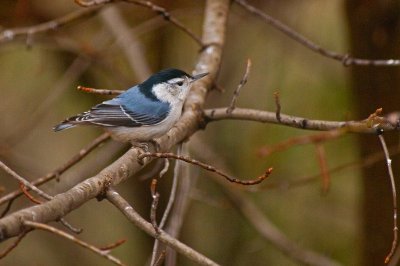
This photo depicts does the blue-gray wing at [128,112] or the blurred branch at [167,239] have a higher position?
the blue-gray wing at [128,112]

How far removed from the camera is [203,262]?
2020 mm

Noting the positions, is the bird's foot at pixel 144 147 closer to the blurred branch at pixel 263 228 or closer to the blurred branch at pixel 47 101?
the blurred branch at pixel 263 228

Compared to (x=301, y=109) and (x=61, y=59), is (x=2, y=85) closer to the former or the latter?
(x=61, y=59)

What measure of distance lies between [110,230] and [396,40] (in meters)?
3.07

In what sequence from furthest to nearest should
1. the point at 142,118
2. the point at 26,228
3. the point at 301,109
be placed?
the point at 301,109 → the point at 142,118 → the point at 26,228

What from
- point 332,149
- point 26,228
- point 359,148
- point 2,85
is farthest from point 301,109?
point 26,228

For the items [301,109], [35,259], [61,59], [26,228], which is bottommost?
[35,259]

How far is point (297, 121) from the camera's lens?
2729 mm

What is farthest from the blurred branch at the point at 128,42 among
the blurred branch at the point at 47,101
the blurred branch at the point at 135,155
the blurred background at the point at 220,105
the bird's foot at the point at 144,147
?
the bird's foot at the point at 144,147

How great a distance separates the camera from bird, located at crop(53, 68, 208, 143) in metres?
3.48

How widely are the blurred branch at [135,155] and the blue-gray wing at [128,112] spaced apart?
0.85 ft

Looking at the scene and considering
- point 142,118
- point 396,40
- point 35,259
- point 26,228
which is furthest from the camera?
point 35,259

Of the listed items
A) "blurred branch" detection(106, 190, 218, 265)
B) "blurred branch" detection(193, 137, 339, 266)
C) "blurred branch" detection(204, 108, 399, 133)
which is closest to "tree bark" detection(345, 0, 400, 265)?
"blurred branch" detection(193, 137, 339, 266)

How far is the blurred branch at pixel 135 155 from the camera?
1.80 metres
